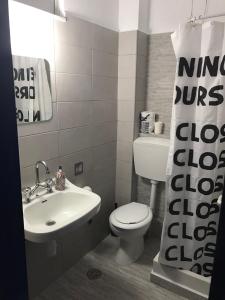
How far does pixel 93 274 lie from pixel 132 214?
22.9 inches

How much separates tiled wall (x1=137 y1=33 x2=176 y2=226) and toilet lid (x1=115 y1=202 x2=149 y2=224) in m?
0.33

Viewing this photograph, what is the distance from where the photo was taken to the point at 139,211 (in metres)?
2.12

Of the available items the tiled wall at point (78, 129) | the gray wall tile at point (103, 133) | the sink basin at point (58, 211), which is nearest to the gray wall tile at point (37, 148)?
the tiled wall at point (78, 129)

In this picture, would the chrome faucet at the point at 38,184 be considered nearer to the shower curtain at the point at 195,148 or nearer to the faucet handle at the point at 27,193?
the faucet handle at the point at 27,193

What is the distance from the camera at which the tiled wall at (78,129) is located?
1637 mm

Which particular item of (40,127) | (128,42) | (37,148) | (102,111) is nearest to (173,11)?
(128,42)

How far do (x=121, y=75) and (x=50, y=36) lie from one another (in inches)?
32.0

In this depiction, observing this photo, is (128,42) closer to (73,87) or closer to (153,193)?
(73,87)

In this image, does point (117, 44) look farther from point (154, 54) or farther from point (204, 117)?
point (204, 117)

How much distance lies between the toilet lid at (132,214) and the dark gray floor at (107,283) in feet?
1.48

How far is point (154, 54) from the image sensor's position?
7.19 feet

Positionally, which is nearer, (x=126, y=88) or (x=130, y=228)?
(x=130, y=228)

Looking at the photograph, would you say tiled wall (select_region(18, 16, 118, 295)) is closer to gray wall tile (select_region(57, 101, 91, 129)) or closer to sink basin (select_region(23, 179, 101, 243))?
gray wall tile (select_region(57, 101, 91, 129))

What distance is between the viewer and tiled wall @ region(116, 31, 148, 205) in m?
2.12
